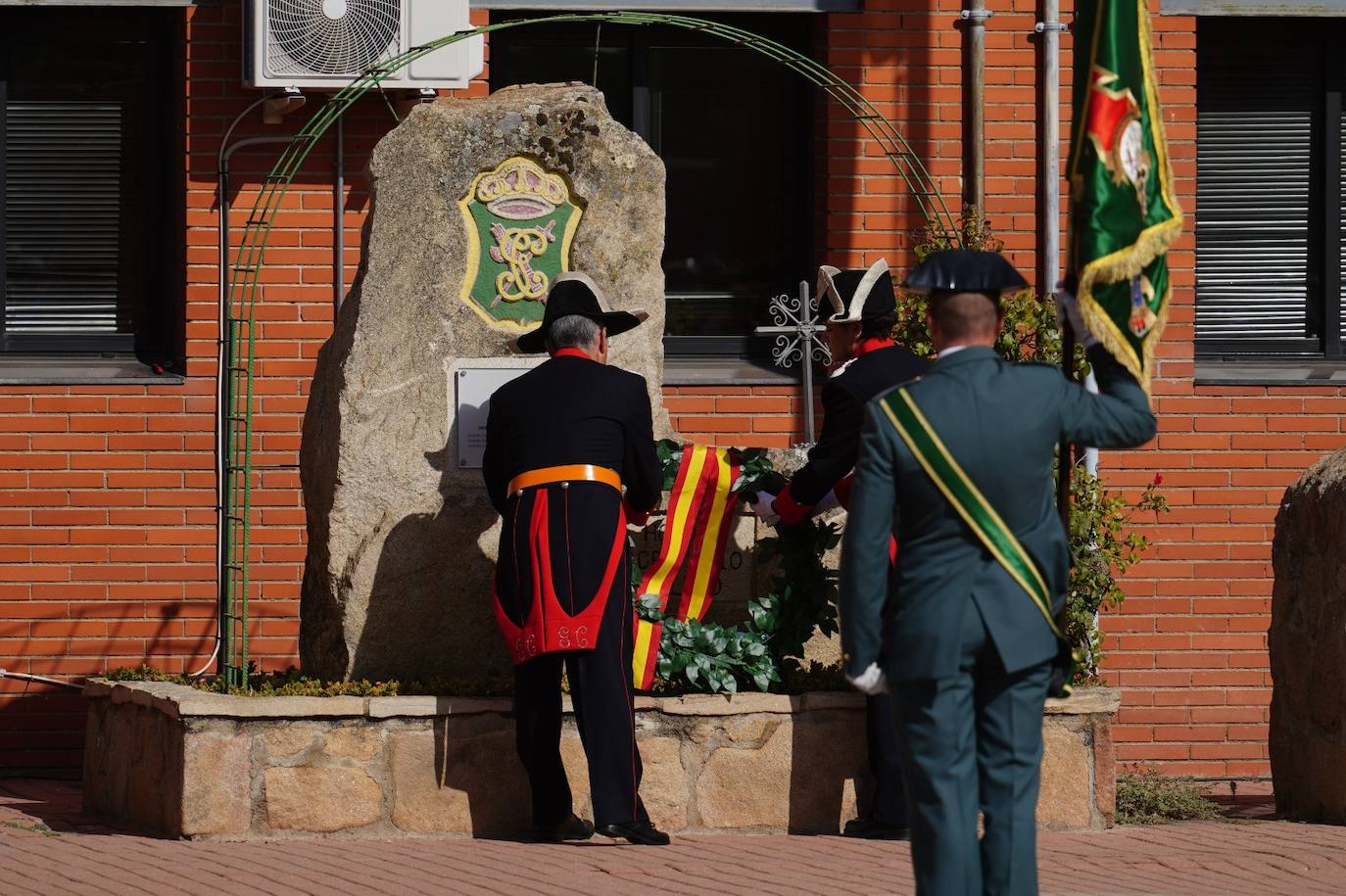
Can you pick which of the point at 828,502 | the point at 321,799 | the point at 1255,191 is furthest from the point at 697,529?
the point at 1255,191

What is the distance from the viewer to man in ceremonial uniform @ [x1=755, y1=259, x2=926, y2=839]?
7156 mm

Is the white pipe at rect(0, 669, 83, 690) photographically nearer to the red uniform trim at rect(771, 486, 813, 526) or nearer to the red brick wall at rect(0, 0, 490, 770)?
the red brick wall at rect(0, 0, 490, 770)

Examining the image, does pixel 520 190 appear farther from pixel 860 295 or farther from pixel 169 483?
pixel 169 483

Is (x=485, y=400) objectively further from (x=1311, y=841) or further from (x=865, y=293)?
(x=1311, y=841)

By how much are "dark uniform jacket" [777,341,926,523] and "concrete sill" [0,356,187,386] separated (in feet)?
12.0

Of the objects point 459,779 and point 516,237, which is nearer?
point 459,779

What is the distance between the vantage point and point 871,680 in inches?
186

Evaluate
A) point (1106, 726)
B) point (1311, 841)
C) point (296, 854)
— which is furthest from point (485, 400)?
point (1311, 841)

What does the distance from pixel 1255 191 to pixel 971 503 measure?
6.45m

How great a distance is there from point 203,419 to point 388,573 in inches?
89.9

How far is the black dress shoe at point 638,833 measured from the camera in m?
6.84

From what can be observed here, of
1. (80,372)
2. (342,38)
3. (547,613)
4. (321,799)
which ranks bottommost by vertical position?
(321,799)

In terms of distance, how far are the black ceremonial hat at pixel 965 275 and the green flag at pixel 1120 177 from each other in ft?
1.20

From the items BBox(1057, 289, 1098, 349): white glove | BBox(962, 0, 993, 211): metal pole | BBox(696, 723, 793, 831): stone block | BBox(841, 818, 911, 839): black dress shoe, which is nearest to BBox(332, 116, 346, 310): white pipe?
BBox(962, 0, 993, 211): metal pole
